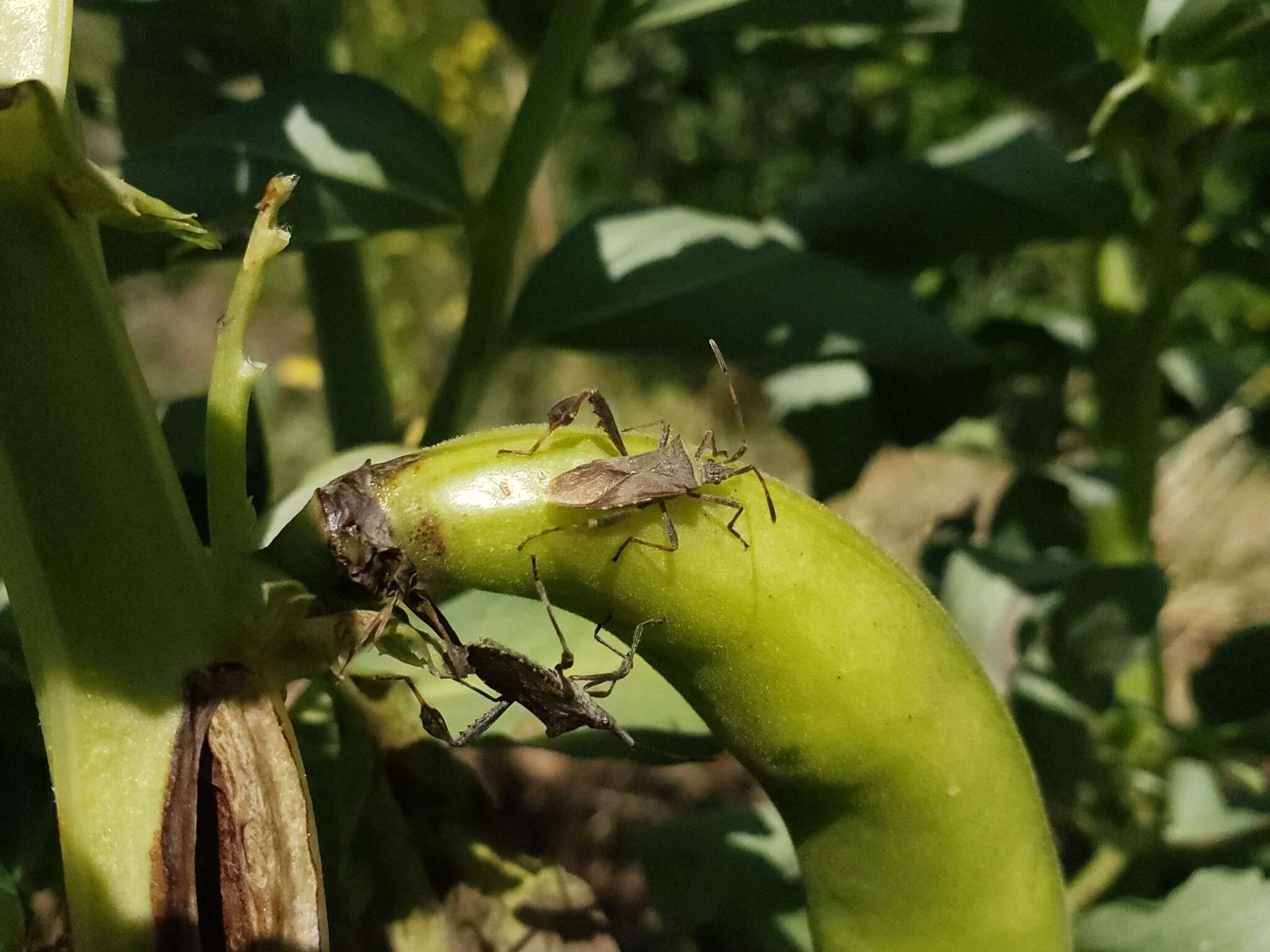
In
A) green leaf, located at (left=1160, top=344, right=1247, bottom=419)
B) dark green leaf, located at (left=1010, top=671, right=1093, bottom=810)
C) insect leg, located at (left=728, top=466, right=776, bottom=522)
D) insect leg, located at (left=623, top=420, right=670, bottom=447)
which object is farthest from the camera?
green leaf, located at (left=1160, top=344, right=1247, bottom=419)

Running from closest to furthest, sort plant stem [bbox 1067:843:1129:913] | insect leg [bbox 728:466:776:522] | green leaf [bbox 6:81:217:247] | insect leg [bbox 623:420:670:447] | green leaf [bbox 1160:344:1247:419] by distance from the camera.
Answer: green leaf [bbox 6:81:217:247]
insect leg [bbox 728:466:776:522]
insect leg [bbox 623:420:670:447]
plant stem [bbox 1067:843:1129:913]
green leaf [bbox 1160:344:1247:419]

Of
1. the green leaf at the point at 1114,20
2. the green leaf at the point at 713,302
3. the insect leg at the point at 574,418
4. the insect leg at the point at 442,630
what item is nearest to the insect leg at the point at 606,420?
the insect leg at the point at 574,418

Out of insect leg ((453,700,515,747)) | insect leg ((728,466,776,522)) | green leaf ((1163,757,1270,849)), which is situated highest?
insect leg ((728,466,776,522))

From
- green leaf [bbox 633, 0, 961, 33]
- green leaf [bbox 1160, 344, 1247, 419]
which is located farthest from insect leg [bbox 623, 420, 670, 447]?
green leaf [bbox 1160, 344, 1247, 419]

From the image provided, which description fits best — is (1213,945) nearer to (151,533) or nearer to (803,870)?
(803,870)

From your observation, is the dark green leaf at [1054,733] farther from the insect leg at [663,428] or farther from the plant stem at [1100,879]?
the insect leg at [663,428]

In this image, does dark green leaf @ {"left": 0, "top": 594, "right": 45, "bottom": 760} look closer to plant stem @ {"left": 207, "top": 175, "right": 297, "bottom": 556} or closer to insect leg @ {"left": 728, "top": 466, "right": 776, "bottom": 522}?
plant stem @ {"left": 207, "top": 175, "right": 297, "bottom": 556}

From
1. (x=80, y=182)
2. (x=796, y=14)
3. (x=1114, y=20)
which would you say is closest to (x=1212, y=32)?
(x=1114, y=20)

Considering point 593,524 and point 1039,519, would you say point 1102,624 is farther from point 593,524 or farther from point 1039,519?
point 593,524
